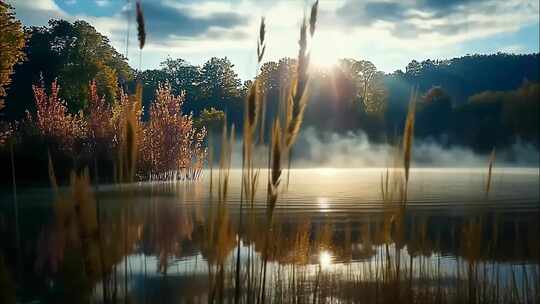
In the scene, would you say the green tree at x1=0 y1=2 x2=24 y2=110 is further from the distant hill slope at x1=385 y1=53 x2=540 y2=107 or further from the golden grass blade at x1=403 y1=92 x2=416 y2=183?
the distant hill slope at x1=385 y1=53 x2=540 y2=107

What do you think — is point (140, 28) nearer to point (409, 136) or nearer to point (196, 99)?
point (409, 136)

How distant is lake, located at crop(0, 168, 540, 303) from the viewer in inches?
77.1

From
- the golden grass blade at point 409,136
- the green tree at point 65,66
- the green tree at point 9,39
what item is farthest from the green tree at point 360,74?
the golden grass blade at point 409,136

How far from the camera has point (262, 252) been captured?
2145mm

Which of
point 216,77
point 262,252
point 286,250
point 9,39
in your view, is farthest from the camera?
point 216,77

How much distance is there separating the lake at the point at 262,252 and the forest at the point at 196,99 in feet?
2.00

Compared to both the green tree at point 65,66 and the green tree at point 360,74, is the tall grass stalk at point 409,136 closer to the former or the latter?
the green tree at point 65,66

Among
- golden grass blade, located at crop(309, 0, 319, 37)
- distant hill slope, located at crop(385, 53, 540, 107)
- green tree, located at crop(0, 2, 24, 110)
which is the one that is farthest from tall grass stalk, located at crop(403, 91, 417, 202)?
distant hill slope, located at crop(385, 53, 540, 107)

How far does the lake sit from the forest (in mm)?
609

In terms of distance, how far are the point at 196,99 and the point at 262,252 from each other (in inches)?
1696

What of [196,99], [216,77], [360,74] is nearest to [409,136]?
[196,99]

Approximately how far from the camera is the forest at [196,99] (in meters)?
14.8

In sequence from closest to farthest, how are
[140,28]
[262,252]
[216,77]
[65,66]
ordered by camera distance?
[140,28], [262,252], [65,66], [216,77]

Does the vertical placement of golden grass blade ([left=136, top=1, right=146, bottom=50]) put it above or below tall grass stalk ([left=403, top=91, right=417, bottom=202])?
above
